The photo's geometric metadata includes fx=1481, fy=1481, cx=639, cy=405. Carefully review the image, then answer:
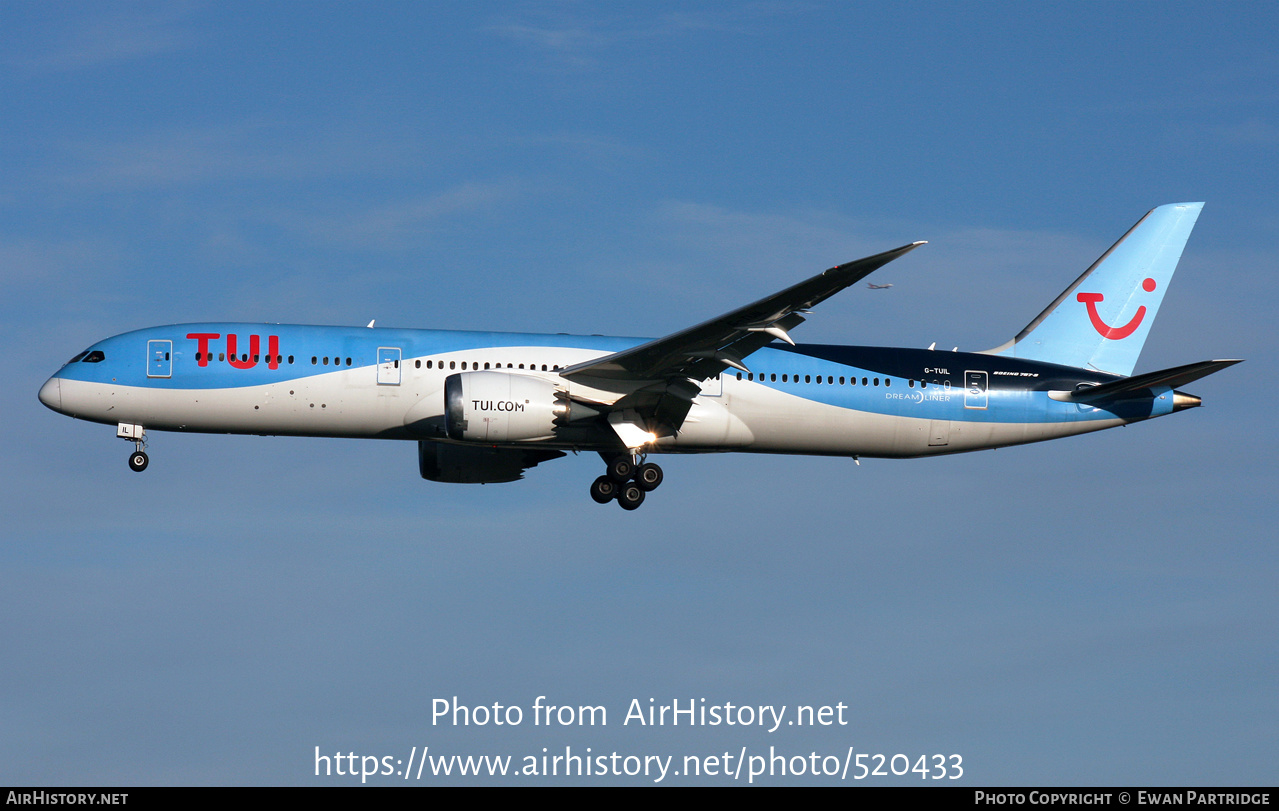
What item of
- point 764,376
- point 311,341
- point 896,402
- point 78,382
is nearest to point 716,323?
point 764,376

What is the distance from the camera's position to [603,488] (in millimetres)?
37000

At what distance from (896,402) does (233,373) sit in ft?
53.0

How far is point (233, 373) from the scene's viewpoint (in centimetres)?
3453

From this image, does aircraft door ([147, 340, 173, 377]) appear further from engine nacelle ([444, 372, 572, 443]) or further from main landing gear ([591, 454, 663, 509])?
main landing gear ([591, 454, 663, 509])

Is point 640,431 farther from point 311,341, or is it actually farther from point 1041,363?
point 1041,363

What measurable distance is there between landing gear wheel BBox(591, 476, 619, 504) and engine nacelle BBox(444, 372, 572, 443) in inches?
116

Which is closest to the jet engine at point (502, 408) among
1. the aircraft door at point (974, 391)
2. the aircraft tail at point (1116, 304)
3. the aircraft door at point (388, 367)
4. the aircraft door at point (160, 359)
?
the aircraft door at point (388, 367)

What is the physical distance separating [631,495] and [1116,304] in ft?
49.4

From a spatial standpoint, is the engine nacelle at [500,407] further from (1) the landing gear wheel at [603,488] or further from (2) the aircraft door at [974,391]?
(2) the aircraft door at [974,391]

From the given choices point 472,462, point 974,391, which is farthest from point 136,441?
point 974,391

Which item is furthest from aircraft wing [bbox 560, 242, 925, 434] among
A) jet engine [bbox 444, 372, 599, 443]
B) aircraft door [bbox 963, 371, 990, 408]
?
aircraft door [bbox 963, 371, 990, 408]

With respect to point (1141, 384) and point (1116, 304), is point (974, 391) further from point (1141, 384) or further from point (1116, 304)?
point (1116, 304)

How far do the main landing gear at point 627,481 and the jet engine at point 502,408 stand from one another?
261 cm

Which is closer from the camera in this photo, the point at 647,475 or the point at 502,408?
the point at 502,408
